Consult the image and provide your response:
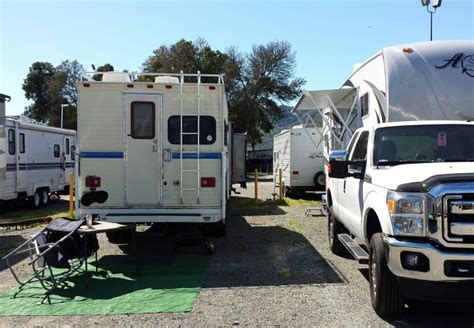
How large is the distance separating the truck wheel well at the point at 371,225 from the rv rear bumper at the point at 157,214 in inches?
127

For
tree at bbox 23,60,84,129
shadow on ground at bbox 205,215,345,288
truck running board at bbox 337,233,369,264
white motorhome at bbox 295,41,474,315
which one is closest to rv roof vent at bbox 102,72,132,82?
shadow on ground at bbox 205,215,345,288

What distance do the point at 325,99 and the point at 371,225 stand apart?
5797 mm

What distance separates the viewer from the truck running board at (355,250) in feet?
18.4

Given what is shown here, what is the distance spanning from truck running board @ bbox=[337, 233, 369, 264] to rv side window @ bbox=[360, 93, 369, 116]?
2.31 metres

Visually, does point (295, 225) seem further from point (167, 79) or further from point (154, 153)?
point (167, 79)

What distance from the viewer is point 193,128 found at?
8.33 m

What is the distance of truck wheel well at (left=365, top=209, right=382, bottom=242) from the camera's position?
5.54 meters

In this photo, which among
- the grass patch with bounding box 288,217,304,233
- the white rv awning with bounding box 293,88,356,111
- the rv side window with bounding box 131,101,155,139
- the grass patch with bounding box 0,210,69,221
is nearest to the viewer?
the rv side window with bounding box 131,101,155,139

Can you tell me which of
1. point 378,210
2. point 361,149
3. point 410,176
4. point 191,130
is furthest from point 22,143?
point 410,176

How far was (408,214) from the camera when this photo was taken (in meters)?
4.58

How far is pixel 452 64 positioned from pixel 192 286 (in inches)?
204

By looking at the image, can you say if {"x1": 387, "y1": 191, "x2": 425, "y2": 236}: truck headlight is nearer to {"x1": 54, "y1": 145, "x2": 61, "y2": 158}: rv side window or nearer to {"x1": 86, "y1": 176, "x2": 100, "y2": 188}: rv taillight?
{"x1": 86, "y1": 176, "x2": 100, "y2": 188}: rv taillight

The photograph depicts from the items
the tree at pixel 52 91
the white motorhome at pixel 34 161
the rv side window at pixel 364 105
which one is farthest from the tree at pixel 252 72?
the rv side window at pixel 364 105

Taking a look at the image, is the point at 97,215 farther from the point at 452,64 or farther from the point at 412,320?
the point at 452,64
